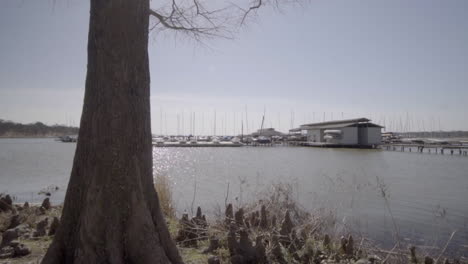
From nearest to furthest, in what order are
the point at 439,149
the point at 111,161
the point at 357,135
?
1. the point at 111,161
2. the point at 439,149
3. the point at 357,135

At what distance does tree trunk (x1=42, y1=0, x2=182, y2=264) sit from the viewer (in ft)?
11.4

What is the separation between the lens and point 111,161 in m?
3.53

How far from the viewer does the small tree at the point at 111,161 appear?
348 centimetres

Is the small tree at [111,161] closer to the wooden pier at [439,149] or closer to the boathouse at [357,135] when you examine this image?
the wooden pier at [439,149]

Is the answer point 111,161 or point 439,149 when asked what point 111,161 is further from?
point 439,149

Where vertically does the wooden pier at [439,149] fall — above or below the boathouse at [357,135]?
below

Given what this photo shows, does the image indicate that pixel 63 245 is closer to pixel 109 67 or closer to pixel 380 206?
pixel 109 67

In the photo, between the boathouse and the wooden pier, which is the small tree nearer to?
the wooden pier

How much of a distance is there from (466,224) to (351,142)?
56026mm

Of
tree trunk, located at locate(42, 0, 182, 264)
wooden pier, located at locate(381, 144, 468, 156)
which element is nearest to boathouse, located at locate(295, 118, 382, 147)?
wooden pier, located at locate(381, 144, 468, 156)

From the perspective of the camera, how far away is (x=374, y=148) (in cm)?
6344

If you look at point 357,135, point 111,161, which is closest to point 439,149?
point 357,135

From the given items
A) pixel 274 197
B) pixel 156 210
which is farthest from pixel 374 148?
pixel 156 210

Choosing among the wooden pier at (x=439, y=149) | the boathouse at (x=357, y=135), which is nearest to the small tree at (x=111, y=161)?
the wooden pier at (x=439, y=149)
